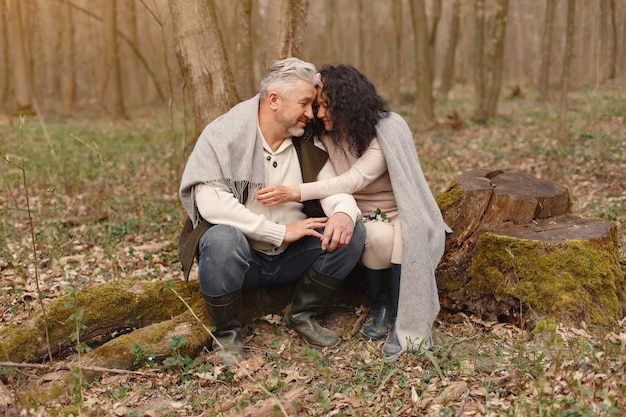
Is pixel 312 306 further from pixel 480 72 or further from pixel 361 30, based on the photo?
pixel 361 30

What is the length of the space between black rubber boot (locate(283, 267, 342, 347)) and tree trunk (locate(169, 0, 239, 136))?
1.98 m

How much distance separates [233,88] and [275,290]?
6.47 feet

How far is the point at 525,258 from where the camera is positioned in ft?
11.6

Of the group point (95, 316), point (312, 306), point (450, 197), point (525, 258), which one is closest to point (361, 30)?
point (450, 197)

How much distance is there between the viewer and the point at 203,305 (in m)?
3.52

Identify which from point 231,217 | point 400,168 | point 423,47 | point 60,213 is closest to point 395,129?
point 400,168

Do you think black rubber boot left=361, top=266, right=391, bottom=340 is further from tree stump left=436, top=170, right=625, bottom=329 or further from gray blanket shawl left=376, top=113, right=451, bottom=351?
tree stump left=436, top=170, right=625, bottom=329

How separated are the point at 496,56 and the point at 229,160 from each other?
444 inches

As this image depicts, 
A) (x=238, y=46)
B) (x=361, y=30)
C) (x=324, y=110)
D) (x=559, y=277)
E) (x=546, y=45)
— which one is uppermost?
(x=361, y=30)

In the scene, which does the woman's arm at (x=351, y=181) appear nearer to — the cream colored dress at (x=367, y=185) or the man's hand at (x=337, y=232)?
the cream colored dress at (x=367, y=185)

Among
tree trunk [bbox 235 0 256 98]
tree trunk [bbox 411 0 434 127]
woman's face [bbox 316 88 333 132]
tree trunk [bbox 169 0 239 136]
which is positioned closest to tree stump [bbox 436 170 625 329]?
woman's face [bbox 316 88 333 132]

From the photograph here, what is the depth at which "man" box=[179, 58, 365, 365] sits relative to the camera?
10.6 ft

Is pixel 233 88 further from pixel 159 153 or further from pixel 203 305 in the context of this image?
pixel 159 153

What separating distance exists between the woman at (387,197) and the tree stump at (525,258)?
1.18ft
